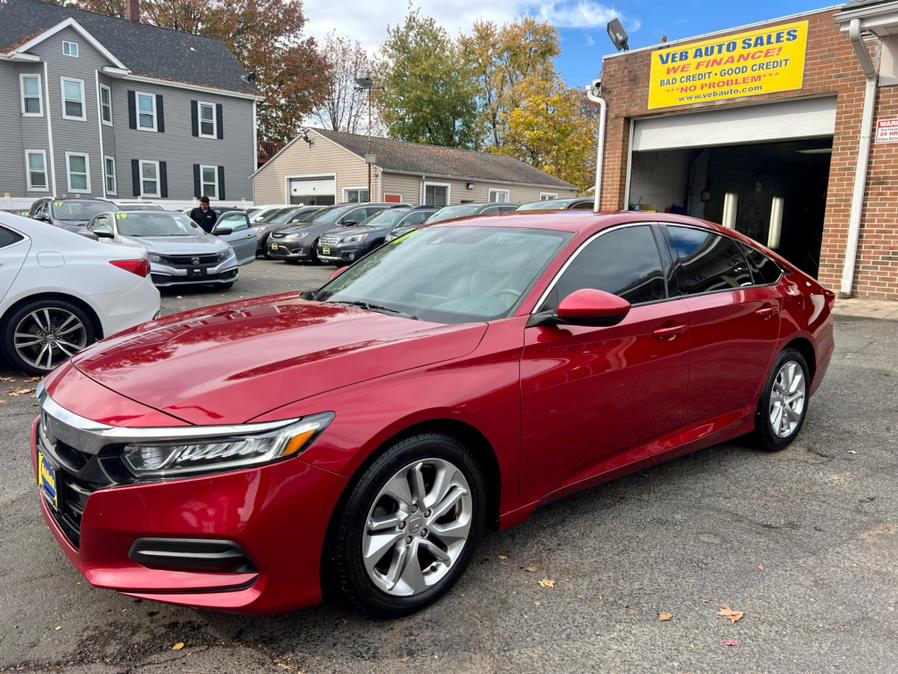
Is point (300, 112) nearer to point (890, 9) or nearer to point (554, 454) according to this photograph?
point (890, 9)

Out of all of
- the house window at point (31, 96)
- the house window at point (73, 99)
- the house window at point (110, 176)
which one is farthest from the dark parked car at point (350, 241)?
the house window at point (31, 96)

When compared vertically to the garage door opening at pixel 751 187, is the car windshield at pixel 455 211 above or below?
below

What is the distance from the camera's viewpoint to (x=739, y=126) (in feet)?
40.9

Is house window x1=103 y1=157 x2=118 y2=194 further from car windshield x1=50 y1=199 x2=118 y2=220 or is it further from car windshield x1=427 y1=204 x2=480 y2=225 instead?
car windshield x1=427 y1=204 x2=480 y2=225

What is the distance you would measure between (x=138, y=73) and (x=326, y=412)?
1262 inches

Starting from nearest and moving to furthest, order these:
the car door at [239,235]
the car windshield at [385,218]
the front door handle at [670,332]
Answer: the front door handle at [670,332] → the car door at [239,235] → the car windshield at [385,218]

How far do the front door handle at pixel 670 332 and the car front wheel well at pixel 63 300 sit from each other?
5005 mm

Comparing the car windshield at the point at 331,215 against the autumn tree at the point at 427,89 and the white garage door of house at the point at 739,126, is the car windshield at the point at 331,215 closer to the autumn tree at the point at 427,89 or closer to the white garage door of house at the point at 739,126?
the white garage door of house at the point at 739,126

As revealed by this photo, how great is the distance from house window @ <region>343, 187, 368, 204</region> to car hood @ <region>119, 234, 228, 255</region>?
1858cm

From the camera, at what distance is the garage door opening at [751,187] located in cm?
1514

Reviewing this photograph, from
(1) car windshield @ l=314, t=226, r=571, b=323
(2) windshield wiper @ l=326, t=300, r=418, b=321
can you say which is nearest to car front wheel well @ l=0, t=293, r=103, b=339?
(1) car windshield @ l=314, t=226, r=571, b=323

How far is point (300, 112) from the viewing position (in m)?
44.4

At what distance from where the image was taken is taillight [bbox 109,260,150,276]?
638 centimetres

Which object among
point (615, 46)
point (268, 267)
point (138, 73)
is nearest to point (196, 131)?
point (138, 73)
